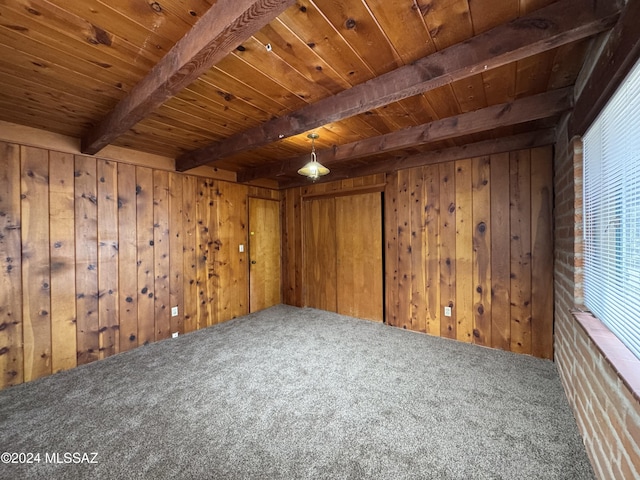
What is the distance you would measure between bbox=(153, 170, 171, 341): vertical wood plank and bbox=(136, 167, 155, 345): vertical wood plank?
4 centimetres

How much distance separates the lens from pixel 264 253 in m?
4.60

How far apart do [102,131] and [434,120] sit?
2928mm

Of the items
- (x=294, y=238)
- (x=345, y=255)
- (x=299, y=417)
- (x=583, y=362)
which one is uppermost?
(x=294, y=238)

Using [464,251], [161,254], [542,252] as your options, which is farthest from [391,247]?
[161,254]

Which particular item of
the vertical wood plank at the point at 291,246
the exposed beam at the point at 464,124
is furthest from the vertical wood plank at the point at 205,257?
the exposed beam at the point at 464,124

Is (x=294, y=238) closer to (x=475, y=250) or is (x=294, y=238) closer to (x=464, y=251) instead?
(x=464, y=251)

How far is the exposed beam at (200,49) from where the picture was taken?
101 cm

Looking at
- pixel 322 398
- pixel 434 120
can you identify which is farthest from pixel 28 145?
pixel 434 120

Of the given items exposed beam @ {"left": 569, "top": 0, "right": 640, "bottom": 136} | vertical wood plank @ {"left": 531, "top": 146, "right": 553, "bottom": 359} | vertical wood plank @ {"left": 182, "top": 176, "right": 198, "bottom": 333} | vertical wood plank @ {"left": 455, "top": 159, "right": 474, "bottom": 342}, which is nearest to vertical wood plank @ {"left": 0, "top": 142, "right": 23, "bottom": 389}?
vertical wood plank @ {"left": 182, "top": 176, "right": 198, "bottom": 333}

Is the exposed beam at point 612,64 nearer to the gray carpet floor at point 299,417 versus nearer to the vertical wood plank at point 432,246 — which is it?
the vertical wood plank at point 432,246

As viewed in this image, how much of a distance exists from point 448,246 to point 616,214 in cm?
187

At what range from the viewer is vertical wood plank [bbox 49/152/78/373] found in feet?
8.04

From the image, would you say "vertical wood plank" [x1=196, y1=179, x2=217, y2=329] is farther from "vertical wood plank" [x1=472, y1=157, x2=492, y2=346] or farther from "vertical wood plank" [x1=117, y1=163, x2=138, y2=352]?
"vertical wood plank" [x1=472, y1=157, x2=492, y2=346]

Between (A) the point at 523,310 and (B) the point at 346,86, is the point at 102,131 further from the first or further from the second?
(A) the point at 523,310
